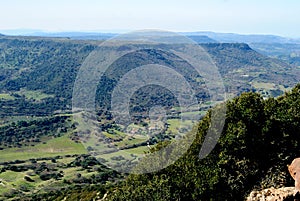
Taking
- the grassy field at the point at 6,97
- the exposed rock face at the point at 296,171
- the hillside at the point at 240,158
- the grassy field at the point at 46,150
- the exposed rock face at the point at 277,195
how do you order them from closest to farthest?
A: 1. the exposed rock face at the point at 277,195
2. the exposed rock face at the point at 296,171
3. the hillside at the point at 240,158
4. the grassy field at the point at 46,150
5. the grassy field at the point at 6,97

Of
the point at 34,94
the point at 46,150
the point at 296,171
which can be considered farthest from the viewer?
the point at 34,94

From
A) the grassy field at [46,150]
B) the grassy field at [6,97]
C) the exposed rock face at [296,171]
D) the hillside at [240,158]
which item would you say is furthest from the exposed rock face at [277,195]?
the grassy field at [6,97]

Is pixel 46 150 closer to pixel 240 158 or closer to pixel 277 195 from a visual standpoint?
pixel 240 158

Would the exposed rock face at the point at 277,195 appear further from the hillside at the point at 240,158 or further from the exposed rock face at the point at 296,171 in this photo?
the hillside at the point at 240,158

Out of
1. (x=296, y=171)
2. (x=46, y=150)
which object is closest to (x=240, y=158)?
(x=296, y=171)

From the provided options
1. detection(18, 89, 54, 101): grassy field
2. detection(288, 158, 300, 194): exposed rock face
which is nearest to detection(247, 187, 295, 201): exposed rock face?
detection(288, 158, 300, 194): exposed rock face

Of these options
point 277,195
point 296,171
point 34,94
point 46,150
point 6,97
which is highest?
point 296,171

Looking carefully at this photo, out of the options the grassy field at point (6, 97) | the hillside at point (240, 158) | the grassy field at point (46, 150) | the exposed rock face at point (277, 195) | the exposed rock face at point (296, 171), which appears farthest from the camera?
A: the grassy field at point (6, 97)

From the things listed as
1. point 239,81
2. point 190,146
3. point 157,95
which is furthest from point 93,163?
point 239,81

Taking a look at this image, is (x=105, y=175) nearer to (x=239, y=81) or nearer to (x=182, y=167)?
(x=182, y=167)

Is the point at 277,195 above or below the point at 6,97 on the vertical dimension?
above

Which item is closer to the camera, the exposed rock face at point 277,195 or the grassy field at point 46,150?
the exposed rock face at point 277,195

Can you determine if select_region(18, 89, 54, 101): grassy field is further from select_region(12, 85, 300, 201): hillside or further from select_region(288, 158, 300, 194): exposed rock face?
select_region(288, 158, 300, 194): exposed rock face

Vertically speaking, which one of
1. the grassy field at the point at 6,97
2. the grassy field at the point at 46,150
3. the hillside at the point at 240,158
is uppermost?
the hillside at the point at 240,158
